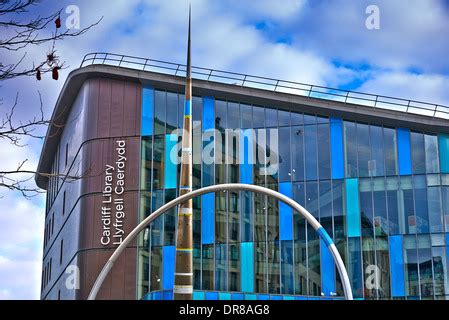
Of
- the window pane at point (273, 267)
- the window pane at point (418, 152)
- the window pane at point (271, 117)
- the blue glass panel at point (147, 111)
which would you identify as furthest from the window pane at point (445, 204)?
the blue glass panel at point (147, 111)

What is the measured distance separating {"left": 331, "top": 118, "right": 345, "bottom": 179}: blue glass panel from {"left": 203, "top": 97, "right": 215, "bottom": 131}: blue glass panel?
301 inches

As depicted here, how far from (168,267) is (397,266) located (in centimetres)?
1367

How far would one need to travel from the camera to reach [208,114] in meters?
47.4

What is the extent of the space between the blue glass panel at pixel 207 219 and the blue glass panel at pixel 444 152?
551 inches

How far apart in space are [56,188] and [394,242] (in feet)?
98.3

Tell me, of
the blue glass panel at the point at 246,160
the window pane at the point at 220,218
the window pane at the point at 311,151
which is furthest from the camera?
the blue glass panel at the point at 246,160

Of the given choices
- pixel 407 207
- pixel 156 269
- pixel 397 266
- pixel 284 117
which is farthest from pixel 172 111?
pixel 397 266

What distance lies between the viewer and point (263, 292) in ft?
144

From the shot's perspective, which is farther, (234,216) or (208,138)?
(208,138)

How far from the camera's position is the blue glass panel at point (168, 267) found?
44844 mm

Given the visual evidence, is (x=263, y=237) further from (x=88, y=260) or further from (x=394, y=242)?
(x=88, y=260)

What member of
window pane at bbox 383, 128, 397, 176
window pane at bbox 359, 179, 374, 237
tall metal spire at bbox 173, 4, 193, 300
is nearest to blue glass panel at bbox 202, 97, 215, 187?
tall metal spire at bbox 173, 4, 193, 300

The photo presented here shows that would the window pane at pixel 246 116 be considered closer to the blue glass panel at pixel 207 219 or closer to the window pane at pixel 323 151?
the window pane at pixel 323 151

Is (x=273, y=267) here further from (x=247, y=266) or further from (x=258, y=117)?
(x=258, y=117)
